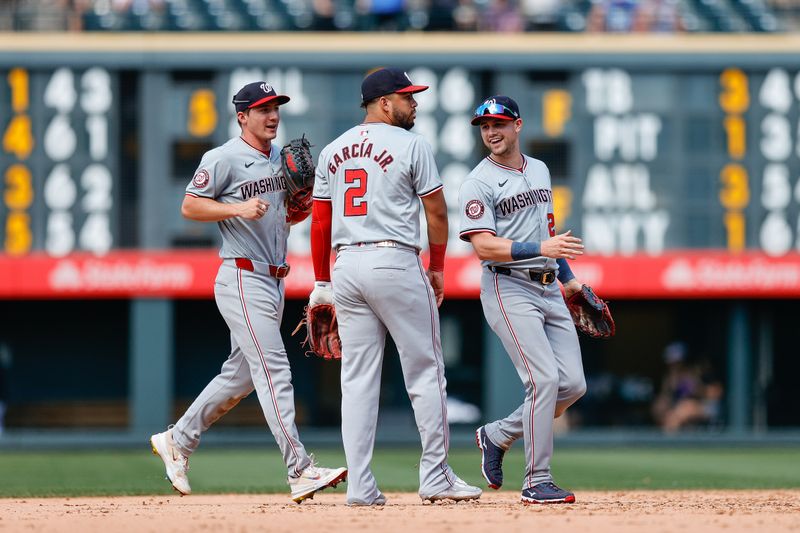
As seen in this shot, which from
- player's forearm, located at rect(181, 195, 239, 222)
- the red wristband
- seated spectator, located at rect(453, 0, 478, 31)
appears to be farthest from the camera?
seated spectator, located at rect(453, 0, 478, 31)

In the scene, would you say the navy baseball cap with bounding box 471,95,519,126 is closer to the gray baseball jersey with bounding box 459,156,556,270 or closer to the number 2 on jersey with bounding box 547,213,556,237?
the gray baseball jersey with bounding box 459,156,556,270

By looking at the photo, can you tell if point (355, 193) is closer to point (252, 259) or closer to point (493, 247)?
point (493, 247)

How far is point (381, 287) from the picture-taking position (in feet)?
22.8

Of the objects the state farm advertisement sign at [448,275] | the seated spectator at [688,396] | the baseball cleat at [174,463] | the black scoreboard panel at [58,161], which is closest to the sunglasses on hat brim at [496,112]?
the baseball cleat at [174,463]

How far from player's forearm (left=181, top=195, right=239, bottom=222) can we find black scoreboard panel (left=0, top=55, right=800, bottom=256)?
474 inches

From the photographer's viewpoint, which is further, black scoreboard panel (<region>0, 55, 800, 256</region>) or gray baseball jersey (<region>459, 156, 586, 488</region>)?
black scoreboard panel (<region>0, 55, 800, 256</region>)

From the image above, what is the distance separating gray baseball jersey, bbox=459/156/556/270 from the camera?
735cm

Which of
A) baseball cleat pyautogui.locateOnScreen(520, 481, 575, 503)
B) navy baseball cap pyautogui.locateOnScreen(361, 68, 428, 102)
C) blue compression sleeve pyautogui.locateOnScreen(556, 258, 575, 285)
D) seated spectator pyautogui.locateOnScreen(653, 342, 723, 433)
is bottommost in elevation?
seated spectator pyautogui.locateOnScreen(653, 342, 723, 433)

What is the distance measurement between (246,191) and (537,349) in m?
1.71

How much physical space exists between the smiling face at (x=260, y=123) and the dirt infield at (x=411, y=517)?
6.20ft

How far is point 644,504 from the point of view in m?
7.50

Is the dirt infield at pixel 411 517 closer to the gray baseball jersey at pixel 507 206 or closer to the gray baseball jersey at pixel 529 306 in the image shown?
the gray baseball jersey at pixel 529 306

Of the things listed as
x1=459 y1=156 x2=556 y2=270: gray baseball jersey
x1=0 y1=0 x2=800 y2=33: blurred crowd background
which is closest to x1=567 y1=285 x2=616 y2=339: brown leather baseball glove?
x1=459 y1=156 x2=556 y2=270: gray baseball jersey

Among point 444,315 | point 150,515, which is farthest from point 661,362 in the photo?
point 150,515
